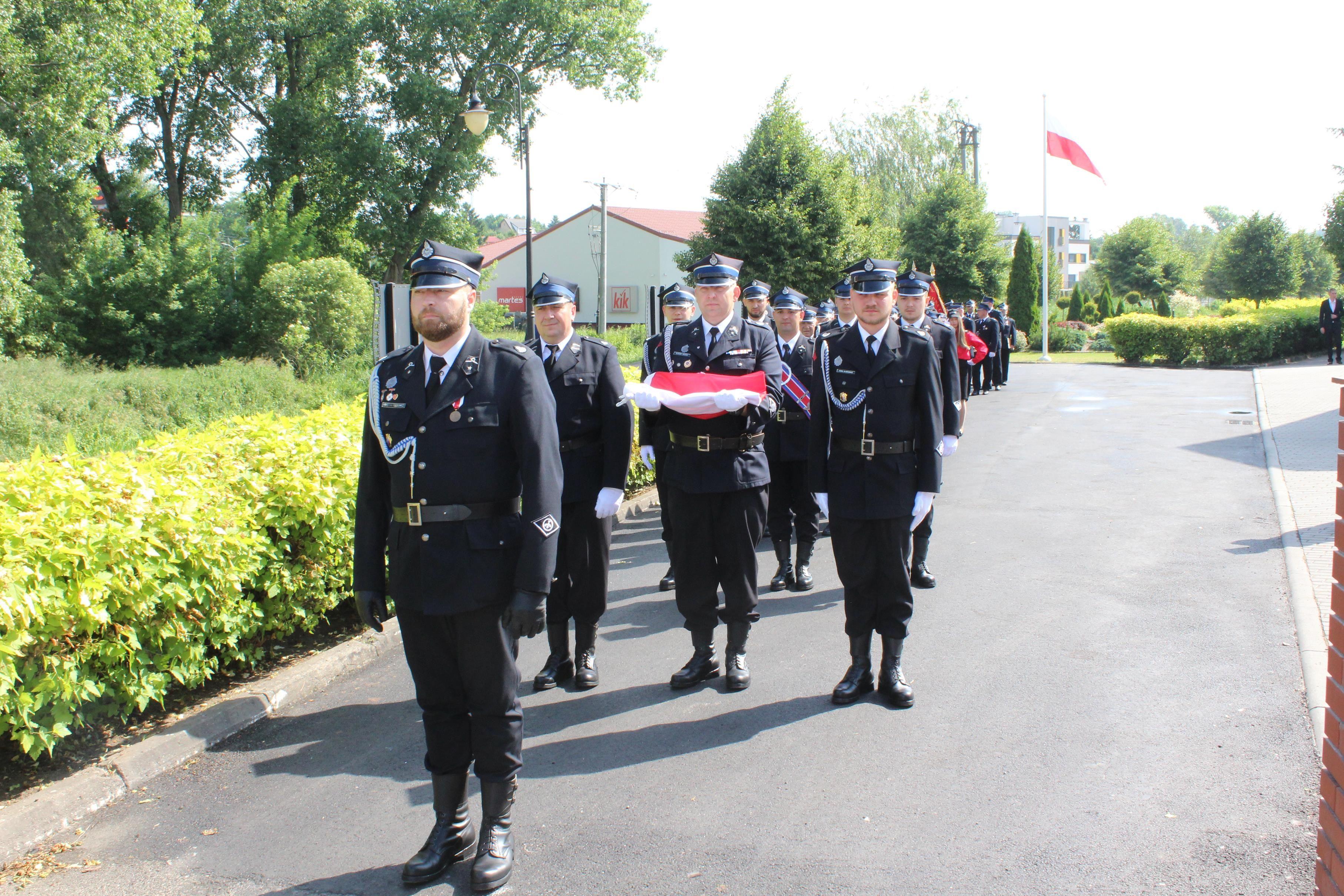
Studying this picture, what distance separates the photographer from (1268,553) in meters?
7.47

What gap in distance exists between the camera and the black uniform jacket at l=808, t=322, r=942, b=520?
485 cm

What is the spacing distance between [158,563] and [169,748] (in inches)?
32.2

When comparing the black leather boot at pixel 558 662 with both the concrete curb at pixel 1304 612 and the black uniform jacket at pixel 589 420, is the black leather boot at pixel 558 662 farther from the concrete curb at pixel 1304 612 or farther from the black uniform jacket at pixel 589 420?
the concrete curb at pixel 1304 612

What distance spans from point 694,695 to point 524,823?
1.45 metres

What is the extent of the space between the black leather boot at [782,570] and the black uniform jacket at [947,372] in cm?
142

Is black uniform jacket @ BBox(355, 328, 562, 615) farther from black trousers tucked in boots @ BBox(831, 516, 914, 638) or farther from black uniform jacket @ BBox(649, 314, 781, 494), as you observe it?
black trousers tucked in boots @ BBox(831, 516, 914, 638)

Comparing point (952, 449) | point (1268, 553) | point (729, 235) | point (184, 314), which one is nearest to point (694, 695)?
point (952, 449)

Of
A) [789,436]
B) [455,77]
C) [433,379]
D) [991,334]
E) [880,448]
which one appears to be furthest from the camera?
[455,77]

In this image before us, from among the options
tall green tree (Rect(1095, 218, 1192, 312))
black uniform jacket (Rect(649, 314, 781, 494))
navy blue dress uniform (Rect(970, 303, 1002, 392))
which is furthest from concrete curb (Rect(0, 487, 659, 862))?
tall green tree (Rect(1095, 218, 1192, 312))

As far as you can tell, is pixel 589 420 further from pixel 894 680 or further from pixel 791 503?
pixel 791 503

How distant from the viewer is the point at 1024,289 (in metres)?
39.2

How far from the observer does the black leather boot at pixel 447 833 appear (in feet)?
11.2

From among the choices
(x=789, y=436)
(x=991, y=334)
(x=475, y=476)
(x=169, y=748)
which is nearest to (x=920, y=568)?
(x=789, y=436)

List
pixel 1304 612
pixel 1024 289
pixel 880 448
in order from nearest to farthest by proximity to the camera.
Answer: pixel 880 448, pixel 1304 612, pixel 1024 289
